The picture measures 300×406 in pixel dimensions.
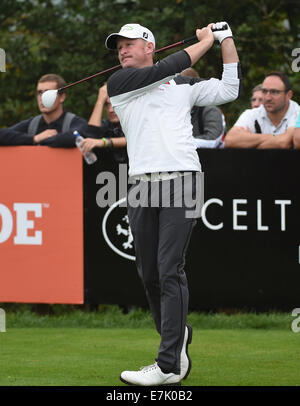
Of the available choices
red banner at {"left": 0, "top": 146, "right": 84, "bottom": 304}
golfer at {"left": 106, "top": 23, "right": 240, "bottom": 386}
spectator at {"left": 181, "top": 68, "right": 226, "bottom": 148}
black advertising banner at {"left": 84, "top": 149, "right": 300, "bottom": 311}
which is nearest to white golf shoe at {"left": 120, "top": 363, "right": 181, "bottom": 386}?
golfer at {"left": 106, "top": 23, "right": 240, "bottom": 386}

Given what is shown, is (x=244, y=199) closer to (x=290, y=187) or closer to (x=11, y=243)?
(x=290, y=187)

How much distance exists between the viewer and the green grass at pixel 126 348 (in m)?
Answer: 6.10

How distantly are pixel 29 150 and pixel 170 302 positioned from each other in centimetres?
343

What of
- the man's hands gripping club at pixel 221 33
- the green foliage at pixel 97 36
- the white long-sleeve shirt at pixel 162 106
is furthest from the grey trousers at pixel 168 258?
the green foliage at pixel 97 36

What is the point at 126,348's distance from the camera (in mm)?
7324

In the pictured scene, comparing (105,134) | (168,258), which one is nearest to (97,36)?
(105,134)

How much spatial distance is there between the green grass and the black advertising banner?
0.22 metres

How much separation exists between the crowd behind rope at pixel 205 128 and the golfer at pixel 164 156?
96.1 inches

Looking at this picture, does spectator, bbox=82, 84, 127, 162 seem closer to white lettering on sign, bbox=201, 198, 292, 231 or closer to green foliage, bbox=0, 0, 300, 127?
white lettering on sign, bbox=201, 198, 292, 231

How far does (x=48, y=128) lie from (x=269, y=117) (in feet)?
6.86

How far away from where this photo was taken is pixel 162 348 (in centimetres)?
582

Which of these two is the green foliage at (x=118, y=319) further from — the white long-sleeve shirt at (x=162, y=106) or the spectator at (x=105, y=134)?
the white long-sleeve shirt at (x=162, y=106)

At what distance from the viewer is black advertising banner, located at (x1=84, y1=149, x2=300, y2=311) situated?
8422mm
